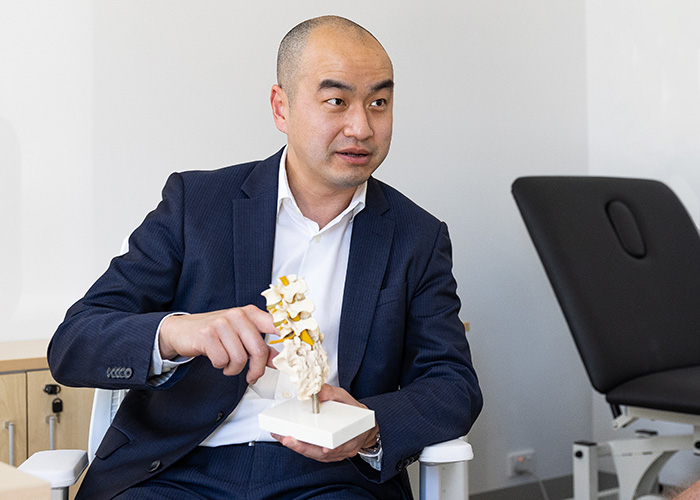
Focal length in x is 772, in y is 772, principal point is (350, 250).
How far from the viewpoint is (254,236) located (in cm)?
160

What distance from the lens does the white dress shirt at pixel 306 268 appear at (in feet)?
5.07

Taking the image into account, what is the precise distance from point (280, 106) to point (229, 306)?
1.66ft

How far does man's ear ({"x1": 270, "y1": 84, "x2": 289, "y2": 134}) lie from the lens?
68.5 inches

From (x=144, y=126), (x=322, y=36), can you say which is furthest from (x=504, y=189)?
(x=322, y=36)

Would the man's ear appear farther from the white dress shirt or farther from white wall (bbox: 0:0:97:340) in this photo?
white wall (bbox: 0:0:97:340)

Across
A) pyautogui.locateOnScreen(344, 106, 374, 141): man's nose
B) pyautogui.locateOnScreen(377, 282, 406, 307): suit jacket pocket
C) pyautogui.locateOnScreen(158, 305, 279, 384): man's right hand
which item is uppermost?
pyautogui.locateOnScreen(344, 106, 374, 141): man's nose

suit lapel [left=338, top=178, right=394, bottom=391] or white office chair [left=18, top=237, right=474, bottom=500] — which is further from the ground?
suit lapel [left=338, top=178, right=394, bottom=391]

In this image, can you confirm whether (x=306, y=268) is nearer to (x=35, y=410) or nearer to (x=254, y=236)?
(x=254, y=236)

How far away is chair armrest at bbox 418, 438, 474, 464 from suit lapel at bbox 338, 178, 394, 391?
0.76ft

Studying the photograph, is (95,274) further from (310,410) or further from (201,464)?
(310,410)

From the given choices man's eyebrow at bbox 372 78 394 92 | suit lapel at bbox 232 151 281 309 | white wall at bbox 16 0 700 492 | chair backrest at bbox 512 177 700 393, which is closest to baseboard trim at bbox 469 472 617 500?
white wall at bbox 16 0 700 492

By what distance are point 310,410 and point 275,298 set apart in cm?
19

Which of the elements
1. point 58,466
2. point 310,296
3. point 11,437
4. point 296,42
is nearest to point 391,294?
point 310,296

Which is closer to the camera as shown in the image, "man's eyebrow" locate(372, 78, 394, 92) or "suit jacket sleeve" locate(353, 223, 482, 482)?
"suit jacket sleeve" locate(353, 223, 482, 482)
